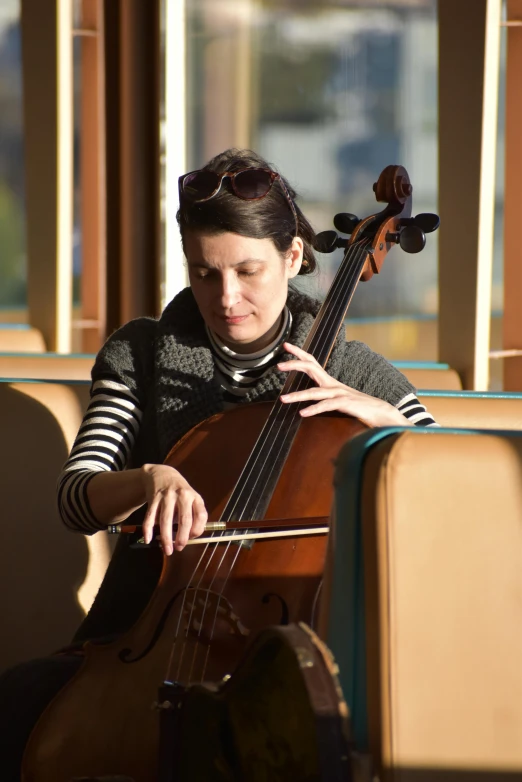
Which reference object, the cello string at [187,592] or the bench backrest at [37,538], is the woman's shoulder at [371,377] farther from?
the bench backrest at [37,538]

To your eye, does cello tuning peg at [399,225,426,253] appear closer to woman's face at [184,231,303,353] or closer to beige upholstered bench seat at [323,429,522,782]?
woman's face at [184,231,303,353]

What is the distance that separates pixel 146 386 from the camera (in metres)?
1.42

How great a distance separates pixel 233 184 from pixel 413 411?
39 centimetres

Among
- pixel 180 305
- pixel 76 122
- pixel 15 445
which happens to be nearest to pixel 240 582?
pixel 180 305

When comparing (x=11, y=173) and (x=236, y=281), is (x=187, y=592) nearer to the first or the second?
(x=236, y=281)

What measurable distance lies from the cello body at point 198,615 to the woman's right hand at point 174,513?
7 cm

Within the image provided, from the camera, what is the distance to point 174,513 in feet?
3.58

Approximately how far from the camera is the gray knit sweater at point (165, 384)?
1344mm

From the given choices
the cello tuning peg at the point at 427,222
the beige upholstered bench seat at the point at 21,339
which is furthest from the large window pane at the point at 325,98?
the cello tuning peg at the point at 427,222

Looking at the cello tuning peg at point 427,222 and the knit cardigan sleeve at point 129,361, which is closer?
the knit cardigan sleeve at point 129,361

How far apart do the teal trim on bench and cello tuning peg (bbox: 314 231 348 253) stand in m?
0.68

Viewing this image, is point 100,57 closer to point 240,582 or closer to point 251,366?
point 251,366

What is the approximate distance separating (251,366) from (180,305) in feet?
0.48

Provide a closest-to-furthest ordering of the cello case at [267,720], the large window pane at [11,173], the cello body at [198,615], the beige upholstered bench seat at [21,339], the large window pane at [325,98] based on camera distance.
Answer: the cello case at [267,720] → the cello body at [198,615] → the beige upholstered bench seat at [21,339] → the large window pane at [325,98] → the large window pane at [11,173]
